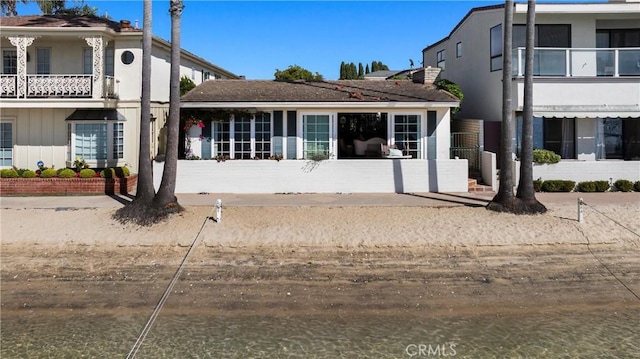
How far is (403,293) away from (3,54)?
20142 millimetres

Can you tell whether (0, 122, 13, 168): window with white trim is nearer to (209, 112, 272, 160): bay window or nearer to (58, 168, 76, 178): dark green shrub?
(58, 168, 76, 178): dark green shrub

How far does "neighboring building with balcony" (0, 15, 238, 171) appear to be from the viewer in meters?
20.0

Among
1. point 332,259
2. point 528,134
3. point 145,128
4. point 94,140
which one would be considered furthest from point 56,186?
point 528,134

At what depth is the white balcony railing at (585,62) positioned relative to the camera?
1992 centimetres

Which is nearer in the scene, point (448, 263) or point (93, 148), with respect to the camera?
point (448, 263)

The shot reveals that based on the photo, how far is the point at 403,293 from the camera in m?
10.5

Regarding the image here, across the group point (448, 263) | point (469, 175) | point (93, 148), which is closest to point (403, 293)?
point (448, 263)

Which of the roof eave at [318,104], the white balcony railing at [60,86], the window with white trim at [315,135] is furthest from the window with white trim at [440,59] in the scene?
the white balcony railing at [60,86]

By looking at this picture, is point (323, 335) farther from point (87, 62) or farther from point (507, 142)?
point (87, 62)

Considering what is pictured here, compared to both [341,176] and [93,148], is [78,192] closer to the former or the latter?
[93,148]

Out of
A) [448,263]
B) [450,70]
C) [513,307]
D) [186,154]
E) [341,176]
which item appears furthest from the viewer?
[450,70]

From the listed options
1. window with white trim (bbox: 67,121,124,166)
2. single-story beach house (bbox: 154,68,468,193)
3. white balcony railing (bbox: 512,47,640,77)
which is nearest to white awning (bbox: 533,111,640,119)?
white balcony railing (bbox: 512,47,640,77)

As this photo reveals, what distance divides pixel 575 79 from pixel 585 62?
97 cm

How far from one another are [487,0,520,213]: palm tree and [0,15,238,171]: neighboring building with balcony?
550 inches
